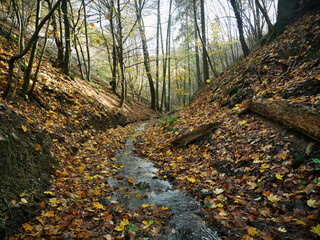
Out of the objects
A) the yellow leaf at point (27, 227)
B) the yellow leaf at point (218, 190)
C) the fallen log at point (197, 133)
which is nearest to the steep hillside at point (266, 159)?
the yellow leaf at point (218, 190)

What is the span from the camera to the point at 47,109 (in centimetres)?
559

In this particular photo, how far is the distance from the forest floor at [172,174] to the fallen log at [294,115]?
0.19 feet

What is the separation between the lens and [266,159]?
348 cm

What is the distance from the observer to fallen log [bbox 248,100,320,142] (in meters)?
3.01

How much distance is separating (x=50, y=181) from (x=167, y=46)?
17.3 metres

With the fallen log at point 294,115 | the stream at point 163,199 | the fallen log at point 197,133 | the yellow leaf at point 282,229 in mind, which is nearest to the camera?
the yellow leaf at point 282,229

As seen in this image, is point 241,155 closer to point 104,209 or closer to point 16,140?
point 104,209

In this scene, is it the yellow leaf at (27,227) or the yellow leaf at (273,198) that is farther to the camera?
the yellow leaf at (273,198)

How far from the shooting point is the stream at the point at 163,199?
2660 mm

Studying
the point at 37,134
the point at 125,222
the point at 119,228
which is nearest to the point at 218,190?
the point at 125,222

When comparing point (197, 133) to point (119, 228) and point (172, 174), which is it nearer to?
point (172, 174)

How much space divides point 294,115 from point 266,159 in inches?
41.1

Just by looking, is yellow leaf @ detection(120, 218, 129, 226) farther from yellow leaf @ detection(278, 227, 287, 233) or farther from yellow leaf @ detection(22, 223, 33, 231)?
yellow leaf @ detection(278, 227, 287, 233)

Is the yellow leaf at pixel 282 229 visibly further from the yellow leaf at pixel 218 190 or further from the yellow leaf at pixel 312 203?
the yellow leaf at pixel 218 190
